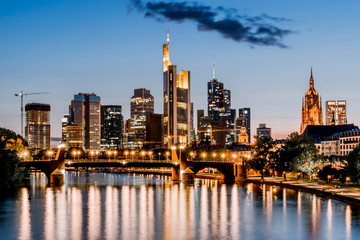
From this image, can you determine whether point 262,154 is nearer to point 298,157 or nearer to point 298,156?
point 298,156

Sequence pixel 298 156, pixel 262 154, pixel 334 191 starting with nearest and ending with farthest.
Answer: pixel 334 191 < pixel 298 156 < pixel 262 154

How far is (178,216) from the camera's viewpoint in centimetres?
8144

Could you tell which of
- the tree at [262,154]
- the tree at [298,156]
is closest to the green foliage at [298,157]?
the tree at [298,156]

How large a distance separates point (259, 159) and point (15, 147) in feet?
221

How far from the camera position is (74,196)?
112 meters

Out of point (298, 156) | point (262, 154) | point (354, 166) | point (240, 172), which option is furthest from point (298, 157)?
point (354, 166)

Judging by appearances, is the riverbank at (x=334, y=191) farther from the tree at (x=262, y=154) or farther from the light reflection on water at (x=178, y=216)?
the tree at (x=262, y=154)

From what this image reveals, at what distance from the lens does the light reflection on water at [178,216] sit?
66.2 m

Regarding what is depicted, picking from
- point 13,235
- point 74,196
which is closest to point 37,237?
point 13,235

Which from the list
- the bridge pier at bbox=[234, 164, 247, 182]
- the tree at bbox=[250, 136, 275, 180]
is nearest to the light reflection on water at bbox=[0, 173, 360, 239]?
the tree at bbox=[250, 136, 275, 180]

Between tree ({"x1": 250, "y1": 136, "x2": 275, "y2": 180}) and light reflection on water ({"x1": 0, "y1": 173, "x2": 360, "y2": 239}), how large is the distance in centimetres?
3043

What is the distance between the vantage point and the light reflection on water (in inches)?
2606

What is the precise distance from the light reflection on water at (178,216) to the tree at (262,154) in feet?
99.8

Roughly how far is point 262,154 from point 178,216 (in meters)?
72.4
